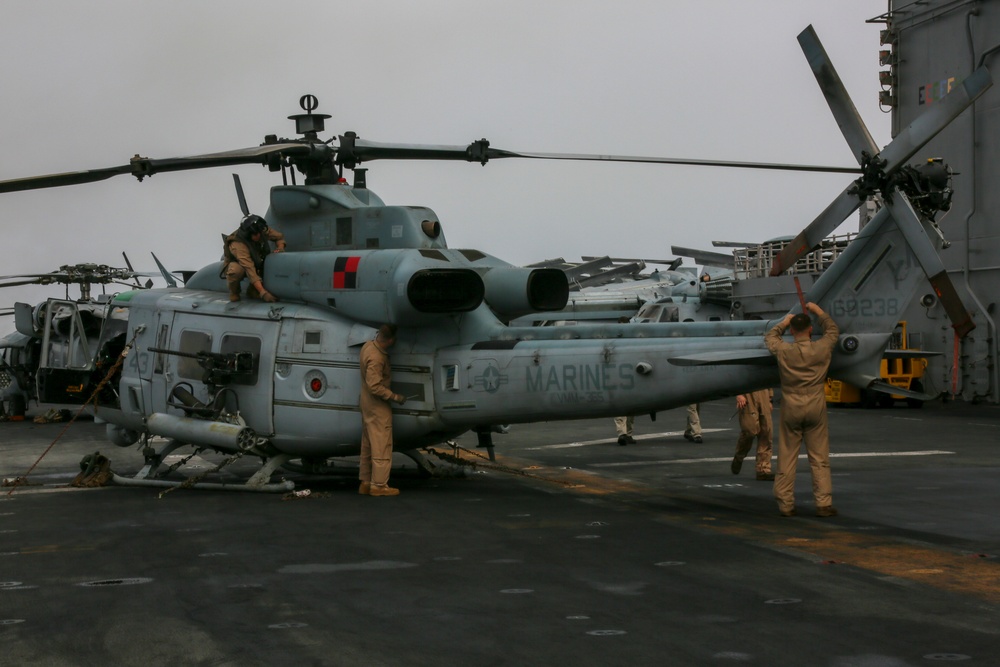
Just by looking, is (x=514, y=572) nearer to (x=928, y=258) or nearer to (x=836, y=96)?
(x=928, y=258)

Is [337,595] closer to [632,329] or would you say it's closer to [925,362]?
[632,329]

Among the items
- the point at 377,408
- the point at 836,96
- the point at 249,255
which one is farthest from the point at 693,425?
the point at 836,96

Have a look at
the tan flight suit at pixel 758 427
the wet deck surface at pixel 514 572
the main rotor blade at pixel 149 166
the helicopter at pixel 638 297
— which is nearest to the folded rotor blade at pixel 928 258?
the wet deck surface at pixel 514 572

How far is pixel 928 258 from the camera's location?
10094mm

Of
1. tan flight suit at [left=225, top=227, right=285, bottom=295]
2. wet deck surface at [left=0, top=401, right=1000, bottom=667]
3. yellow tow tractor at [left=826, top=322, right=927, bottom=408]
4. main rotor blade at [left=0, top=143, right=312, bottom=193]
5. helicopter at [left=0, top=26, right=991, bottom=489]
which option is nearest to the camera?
wet deck surface at [left=0, top=401, right=1000, bottom=667]

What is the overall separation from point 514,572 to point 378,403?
4.80 m

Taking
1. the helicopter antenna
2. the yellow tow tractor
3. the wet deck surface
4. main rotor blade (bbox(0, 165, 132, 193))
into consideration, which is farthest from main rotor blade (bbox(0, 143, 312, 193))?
the yellow tow tractor

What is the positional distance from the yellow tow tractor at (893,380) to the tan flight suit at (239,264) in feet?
55.4

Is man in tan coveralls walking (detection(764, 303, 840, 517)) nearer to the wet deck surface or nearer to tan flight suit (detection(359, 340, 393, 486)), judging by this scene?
the wet deck surface

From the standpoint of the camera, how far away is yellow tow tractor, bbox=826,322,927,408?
88.6 feet

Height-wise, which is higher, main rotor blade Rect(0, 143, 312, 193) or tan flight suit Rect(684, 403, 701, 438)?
main rotor blade Rect(0, 143, 312, 193)

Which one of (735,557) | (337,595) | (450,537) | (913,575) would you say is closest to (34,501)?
(450,537)

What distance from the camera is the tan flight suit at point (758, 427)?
13.7 metres

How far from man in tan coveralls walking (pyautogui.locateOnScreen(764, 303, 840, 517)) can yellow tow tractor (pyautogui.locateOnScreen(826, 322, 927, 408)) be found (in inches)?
645
